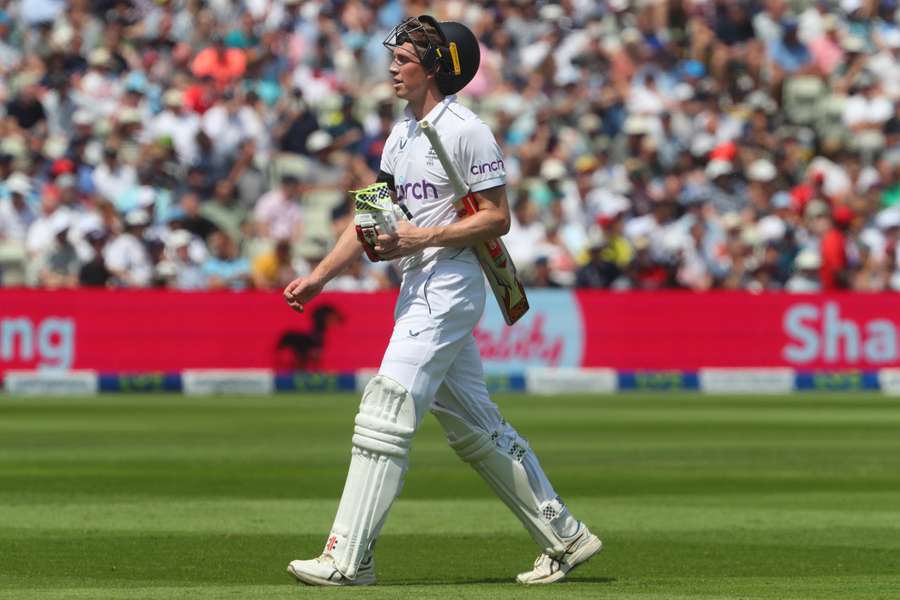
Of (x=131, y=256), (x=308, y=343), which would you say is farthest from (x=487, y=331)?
A: (x=131, y=256)

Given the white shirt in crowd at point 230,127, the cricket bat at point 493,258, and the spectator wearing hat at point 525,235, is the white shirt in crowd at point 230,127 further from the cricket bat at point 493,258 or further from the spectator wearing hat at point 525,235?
the cricket bat at point 493,258

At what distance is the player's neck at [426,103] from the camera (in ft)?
23.1

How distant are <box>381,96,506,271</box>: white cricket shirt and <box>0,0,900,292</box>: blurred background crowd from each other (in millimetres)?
14909

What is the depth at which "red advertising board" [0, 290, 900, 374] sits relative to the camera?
21406 millimetres

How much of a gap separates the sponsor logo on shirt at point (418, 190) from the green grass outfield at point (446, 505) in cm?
146

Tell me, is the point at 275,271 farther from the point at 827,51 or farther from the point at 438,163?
the point at 438,163

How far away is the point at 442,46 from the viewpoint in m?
7.02

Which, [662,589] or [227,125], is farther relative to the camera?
[227,125]

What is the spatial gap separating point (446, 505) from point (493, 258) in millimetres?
3743

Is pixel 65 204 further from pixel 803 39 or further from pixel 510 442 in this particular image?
pixel 510 442

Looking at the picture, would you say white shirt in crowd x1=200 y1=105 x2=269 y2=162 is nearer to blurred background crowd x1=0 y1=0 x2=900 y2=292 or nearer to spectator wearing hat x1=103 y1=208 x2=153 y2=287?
blurred background crowd x1=0 y1=0 x2=900 y2=292

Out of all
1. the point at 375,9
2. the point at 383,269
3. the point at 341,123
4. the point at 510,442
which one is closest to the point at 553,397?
the point at 383,269

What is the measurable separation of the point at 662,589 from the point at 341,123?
17794 millimetres

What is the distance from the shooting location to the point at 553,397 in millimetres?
21719
